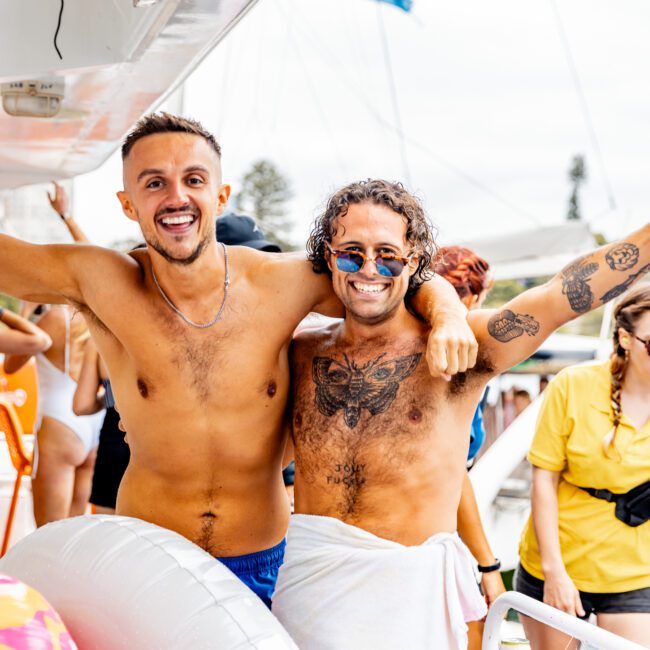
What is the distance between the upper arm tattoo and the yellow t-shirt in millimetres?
962

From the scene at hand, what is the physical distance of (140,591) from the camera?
67.3 inches

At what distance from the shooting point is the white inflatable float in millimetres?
1634

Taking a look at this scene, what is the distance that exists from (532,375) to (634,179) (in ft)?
218

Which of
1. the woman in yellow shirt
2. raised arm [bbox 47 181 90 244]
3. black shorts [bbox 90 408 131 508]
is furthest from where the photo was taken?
raised arm [bbox 47 181 90 244]

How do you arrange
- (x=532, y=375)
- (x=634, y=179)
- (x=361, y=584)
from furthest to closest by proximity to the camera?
(x=634, y=179)
(x=532, y=375)
(x=361, y=584)

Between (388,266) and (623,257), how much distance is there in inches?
22.0

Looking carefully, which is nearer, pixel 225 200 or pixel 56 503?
pixel 225 200

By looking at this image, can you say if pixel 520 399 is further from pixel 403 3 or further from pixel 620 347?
pixel 620 347

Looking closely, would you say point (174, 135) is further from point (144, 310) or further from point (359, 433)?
point (359, 433)

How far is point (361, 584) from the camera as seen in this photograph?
77.3 inches

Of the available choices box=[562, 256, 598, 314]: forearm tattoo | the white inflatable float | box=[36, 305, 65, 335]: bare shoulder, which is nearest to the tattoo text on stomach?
the white inflatable float

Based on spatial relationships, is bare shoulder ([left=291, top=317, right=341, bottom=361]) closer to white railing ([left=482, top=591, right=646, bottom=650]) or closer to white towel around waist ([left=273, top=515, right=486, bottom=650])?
white towel around waist ([left=273, top=515, right=486, bottom=650])

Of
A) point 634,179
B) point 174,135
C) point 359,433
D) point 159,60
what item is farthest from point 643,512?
point 634,179

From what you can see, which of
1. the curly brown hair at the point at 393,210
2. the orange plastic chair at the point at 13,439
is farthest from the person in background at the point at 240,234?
the orange plastic chair at the point at 13,439
